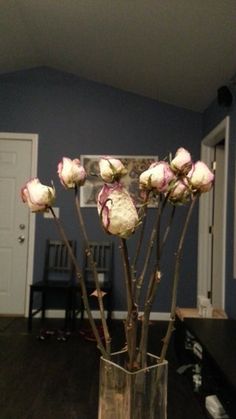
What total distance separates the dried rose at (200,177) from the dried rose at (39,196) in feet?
0.85

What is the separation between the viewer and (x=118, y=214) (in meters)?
0.53

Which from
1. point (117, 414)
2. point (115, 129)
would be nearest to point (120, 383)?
point (117, 414)

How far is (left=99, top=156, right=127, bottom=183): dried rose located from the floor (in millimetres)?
1880

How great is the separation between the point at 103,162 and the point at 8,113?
3898 mm

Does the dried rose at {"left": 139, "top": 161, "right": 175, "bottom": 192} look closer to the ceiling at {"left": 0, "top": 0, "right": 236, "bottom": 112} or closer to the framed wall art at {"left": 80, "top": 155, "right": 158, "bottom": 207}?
the ceiling at {"left": 0, "top": 0, "right": 236, "bottom": 112}

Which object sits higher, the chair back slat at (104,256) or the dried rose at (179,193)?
the dried rose at (179,193)

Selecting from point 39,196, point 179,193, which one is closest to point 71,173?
point 39,196

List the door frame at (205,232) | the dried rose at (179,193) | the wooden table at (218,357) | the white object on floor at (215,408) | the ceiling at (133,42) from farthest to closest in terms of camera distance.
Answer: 1. the door frame at (205,232)
2. the ceiling at (133,42)
3. the white object on floor at (215,408)
4. the wooden table at (218,357)
5. the dried rose at (179,193)

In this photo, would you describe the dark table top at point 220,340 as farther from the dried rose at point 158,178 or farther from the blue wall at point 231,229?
the dried rose at point 158,178

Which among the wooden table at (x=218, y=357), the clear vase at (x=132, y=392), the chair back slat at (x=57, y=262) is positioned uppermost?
the clear vase at (x=132, y=392)

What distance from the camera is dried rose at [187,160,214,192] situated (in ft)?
2.11

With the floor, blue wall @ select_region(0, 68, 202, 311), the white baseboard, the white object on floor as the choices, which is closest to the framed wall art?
blue wall @ select_region(0, 68, 202, 311)

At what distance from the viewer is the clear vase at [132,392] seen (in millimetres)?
628

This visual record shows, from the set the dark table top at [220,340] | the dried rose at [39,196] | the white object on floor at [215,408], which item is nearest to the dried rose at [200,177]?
the dried rose at [39,196]
